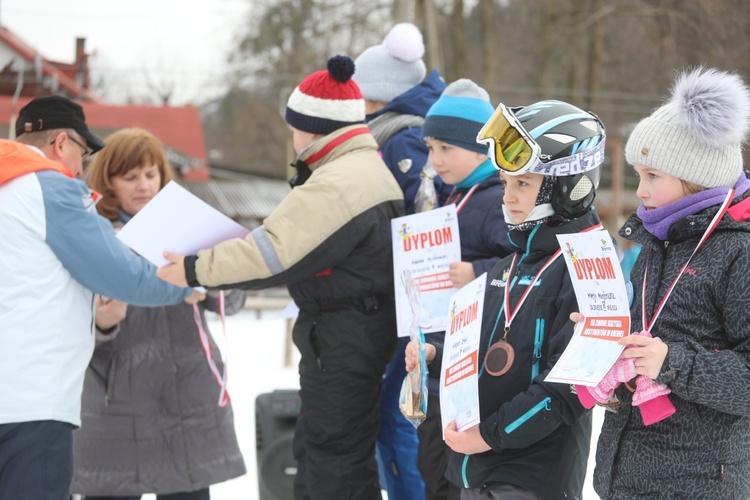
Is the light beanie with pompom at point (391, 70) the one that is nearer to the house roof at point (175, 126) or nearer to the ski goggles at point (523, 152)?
the ski goggles at point (523, 152)

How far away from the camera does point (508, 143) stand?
8.18ft

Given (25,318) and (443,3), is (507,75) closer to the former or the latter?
(443,3)

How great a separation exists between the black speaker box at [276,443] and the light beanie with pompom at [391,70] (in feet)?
5.31

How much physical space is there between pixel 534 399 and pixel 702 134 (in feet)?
2.64

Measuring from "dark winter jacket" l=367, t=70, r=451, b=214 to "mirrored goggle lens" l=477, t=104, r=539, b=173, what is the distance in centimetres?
101

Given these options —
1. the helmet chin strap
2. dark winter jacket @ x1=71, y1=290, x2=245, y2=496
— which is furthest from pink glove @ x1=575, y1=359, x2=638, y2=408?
dark winter jacket @ x1=71, y1=290, x2=245, y2=496

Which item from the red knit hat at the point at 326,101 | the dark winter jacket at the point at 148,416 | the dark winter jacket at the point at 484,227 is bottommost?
the dark winter jacket at the point at 148,416

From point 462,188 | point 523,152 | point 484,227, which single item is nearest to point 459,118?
point 462,188

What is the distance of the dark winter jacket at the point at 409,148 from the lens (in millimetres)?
3719

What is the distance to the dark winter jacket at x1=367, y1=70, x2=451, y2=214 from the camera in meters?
3.72

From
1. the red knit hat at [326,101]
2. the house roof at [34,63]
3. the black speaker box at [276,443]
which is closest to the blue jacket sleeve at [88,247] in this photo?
the red knit hat at [326,101]

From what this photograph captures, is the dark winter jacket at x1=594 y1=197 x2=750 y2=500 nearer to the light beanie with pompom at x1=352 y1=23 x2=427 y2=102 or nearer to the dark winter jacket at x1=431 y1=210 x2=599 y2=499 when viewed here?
the dark winter jacket at x1=431 y1=210 x2=599 y2=499

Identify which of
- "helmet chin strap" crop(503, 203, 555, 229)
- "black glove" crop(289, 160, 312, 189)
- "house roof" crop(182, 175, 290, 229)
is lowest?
"house roof" crop(182, 175, 290, 229)

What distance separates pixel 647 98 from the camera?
24.4 m
